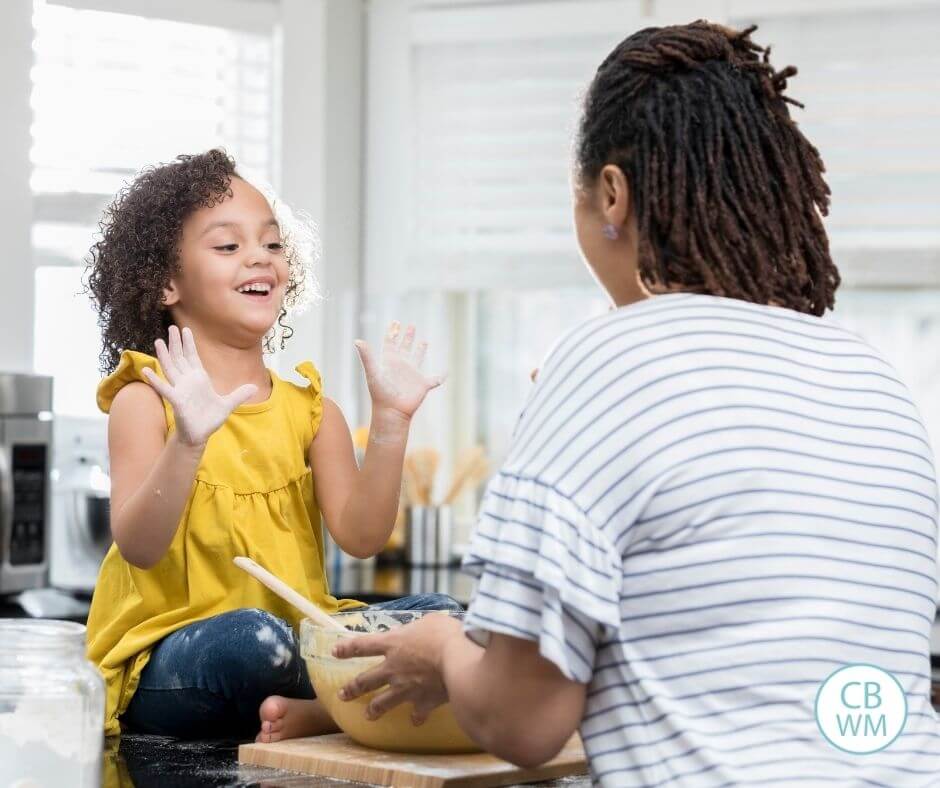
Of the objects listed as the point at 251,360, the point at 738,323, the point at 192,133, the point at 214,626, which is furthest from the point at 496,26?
the point at 738,323

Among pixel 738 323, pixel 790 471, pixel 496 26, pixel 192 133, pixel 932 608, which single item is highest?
pixel 496 26

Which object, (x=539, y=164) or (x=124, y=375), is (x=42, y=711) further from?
(x=539, y=164)

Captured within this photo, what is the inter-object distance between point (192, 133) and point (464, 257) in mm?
697

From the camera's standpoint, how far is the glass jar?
112 cm

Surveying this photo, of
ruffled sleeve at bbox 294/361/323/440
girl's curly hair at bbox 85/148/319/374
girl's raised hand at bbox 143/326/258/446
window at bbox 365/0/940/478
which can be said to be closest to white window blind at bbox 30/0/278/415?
window at bbox 365/0/940/478

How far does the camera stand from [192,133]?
3.15 meters

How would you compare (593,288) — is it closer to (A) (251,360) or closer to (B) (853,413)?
(A) (251,360)

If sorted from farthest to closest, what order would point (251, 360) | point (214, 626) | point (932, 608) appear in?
point (251, 360) → point (214, 626) → point (932, 608)

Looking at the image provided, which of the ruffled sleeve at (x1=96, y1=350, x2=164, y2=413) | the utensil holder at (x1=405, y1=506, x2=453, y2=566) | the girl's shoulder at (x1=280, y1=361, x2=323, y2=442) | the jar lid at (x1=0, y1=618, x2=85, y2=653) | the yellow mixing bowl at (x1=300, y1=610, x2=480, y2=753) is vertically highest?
the ruffled sleeve at (x1=96, y1=350, x2=164, y2=413)

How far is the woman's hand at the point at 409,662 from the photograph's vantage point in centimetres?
115

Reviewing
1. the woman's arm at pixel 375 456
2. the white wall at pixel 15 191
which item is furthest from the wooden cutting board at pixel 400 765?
the white wall at pixel 15 191

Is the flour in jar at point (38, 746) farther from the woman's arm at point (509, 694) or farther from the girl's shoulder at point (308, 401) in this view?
the girl's shoulder at point (308, 401)

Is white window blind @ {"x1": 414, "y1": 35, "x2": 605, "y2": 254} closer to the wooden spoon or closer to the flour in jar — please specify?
the wooden spoon

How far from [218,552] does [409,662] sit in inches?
25.5
